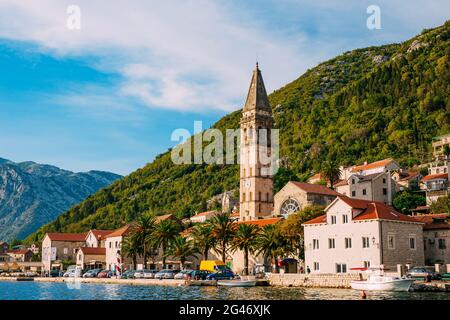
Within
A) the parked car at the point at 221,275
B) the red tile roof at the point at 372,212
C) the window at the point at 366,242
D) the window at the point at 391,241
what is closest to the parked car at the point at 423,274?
the window at the point at 391,241

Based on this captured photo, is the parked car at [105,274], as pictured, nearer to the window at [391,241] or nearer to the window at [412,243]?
the window at [391,241]

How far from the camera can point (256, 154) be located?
119 meters

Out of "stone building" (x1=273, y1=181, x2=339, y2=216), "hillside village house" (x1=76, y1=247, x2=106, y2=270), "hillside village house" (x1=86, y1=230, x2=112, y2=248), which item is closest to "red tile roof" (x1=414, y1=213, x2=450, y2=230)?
"stone building" (x1=273, y1=181, x2=339, y2=216)

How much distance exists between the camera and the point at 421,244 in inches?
2714

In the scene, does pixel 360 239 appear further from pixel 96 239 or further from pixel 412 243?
pixel 96 239

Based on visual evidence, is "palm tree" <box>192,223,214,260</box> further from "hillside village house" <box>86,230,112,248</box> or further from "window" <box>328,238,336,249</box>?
"hillside village house" <box>86,230,112,248</box>

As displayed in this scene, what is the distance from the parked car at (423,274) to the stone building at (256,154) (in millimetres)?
58910

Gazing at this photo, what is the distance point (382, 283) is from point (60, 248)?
9166cm

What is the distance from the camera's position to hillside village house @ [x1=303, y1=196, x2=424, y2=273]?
211 ft

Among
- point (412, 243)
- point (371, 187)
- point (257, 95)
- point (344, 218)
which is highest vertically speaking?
point (257, 95)

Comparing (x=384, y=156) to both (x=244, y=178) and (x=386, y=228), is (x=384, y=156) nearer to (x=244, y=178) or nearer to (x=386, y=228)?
(x=244, y=178)

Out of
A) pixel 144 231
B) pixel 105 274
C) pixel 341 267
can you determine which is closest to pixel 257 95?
pixel 144 231
